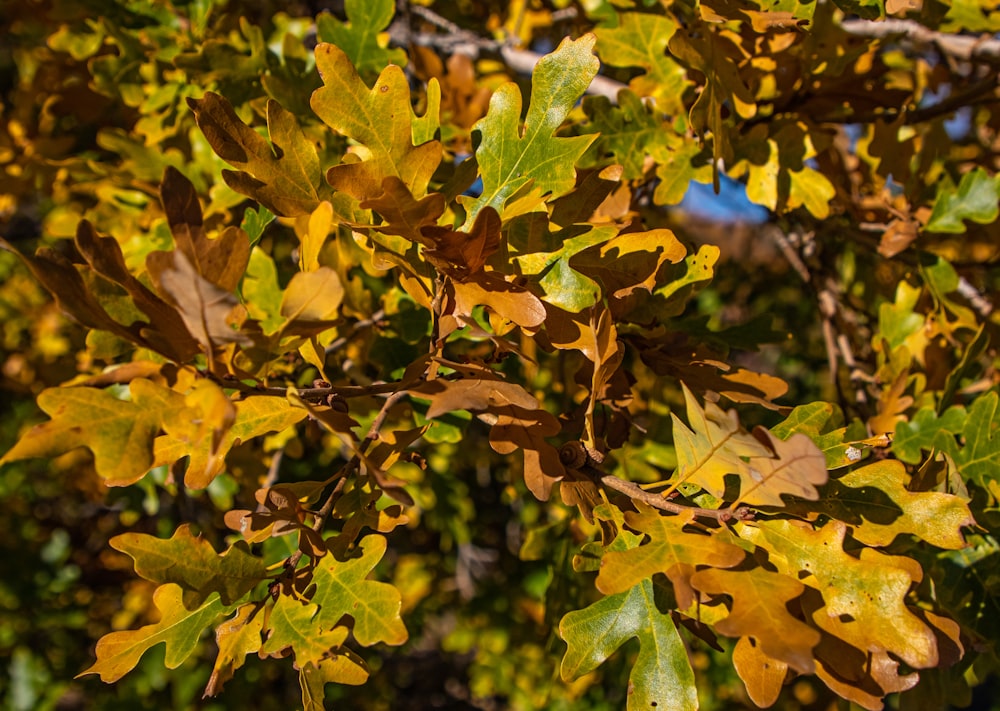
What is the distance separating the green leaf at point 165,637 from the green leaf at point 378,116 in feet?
2.47

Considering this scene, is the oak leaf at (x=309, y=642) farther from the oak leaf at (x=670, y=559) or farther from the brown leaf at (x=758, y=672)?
the brown leaf at (x=758, y=672)

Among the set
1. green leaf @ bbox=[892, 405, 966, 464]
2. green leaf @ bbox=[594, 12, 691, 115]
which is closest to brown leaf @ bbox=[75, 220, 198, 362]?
green leaf @ bbox=[594, 12, 691, 115]

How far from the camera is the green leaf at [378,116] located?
45.9 inches

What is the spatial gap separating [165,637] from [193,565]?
0.15 meters

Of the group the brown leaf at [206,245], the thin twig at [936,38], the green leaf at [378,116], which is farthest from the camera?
the thin twig at [936,38]

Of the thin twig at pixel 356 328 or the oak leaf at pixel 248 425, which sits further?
the thin twig at pixel 356 328

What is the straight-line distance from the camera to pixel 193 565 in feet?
3.71

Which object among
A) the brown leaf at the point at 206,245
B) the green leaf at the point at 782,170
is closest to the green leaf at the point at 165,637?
the brown leaf at the point at 206,245

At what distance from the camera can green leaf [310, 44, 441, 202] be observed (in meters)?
1.17

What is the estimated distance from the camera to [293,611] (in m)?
1.15

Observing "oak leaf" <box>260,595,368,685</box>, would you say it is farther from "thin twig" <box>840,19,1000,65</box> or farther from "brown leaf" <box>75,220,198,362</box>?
"thin twig" <box>840,19,1000,65</box>

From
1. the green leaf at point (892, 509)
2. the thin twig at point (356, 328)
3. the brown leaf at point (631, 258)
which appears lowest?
the thin twig at point (356, 328)

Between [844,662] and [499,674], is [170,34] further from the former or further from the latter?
[499,674]

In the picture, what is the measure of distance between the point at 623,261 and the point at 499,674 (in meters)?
3.01
